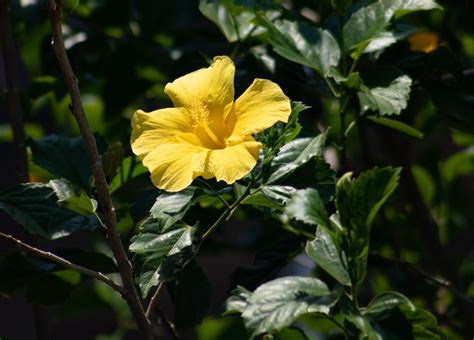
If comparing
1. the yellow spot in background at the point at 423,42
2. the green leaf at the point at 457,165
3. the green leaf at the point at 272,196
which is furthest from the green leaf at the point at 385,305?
the green leaf at the point at 457,165

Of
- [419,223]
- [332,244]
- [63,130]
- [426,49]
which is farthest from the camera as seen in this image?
[63,130]

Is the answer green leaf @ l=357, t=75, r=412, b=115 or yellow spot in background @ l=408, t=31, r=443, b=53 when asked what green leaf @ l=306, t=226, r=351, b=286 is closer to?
green leaf @ l=357, t=75, r=412, b=115

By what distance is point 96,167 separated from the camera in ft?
3.04

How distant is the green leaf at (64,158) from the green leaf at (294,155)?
32 centimetres

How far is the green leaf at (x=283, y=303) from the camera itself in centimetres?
88

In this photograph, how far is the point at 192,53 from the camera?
1402 mm

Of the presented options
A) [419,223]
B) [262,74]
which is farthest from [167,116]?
[419,223]

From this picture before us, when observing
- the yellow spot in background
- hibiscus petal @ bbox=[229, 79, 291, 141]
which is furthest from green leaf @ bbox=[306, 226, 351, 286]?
the yellow spot in background

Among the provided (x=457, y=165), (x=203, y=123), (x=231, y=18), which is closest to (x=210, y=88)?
(x=203, y=123)

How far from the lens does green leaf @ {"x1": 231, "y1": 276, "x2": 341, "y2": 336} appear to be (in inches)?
34.8

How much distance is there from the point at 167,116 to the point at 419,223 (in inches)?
31.6

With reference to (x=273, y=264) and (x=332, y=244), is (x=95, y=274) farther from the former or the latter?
(x=273, y=264)

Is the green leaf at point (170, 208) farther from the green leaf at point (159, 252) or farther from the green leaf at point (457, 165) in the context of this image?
the green leaf at point (457, 165)

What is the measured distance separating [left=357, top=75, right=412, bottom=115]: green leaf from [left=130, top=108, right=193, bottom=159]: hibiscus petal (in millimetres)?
250
